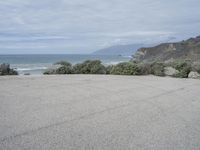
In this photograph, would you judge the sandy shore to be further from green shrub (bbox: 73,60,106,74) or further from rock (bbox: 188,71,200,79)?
green shrub (bbox: 73,60,106,74)

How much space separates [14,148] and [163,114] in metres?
3.60

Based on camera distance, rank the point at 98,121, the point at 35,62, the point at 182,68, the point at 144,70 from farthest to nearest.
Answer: the point at 35,62
the point at 144,70
the point at 182,68
the point at 98,121

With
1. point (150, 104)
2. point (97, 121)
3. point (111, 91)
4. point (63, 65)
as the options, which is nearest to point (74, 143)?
point (97, 121)

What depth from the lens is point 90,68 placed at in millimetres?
16938

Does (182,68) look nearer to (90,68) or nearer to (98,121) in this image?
(90,68)

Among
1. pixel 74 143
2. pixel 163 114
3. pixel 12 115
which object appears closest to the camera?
pixel 74 143

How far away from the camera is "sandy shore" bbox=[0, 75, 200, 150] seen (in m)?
4.21

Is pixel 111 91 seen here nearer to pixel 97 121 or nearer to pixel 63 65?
pixel 97 121

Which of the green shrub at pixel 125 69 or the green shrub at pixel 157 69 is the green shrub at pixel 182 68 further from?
the green shrub at pixel 125 69

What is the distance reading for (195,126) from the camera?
534cm

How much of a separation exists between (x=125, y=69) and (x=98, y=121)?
1061 cm

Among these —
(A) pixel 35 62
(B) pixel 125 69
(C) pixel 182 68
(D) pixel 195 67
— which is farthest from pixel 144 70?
(A) pixel 35 62

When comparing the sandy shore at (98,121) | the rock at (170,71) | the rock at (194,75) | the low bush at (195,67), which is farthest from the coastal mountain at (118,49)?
the sandy shore at (98,121)

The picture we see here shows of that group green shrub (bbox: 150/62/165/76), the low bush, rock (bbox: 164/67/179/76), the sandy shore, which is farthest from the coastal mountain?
the sandy shore
